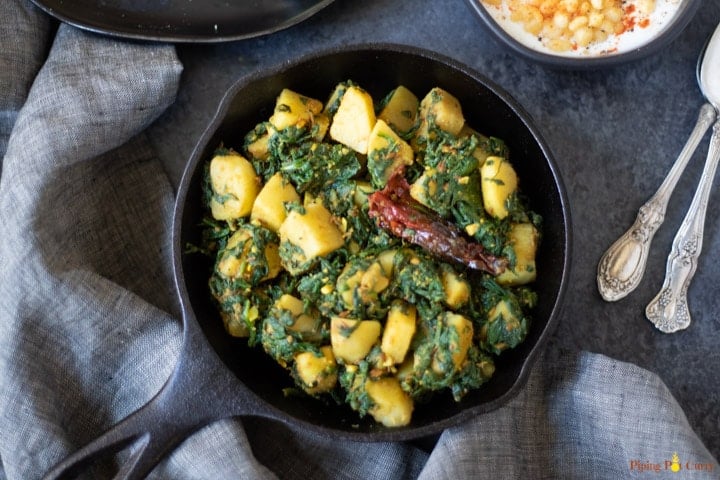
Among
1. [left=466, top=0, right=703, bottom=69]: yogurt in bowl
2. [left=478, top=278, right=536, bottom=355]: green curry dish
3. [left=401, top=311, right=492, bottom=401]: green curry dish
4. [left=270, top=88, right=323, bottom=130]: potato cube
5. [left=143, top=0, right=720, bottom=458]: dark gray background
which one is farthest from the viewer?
[left=143, top=0, right=720, bottom=458]: dark gray background

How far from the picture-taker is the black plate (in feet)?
9.03

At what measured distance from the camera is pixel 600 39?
2719mm

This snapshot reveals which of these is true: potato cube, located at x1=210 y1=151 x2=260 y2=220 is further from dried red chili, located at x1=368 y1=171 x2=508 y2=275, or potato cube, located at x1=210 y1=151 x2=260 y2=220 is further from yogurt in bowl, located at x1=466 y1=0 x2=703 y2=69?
yogurt in bowl, located at x1=466 y1=0 x2=703 y2=69

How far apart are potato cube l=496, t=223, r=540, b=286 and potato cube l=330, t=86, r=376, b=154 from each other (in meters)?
0.55

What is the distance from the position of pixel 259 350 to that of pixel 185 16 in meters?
Result: 1.28

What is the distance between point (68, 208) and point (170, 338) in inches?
23.6

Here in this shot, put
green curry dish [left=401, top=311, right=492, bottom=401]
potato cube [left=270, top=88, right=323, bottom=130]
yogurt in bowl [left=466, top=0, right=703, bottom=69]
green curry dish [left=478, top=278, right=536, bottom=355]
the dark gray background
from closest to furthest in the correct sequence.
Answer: green curry dish [left=401, top=311, right=492, bottom=401]
green curry dish [left=478, top=278, right=536, bottom=355]
potato cube [left=270, top=88, right=323, bottom=130]
yogurt in bowl [left=466, top=0, right=703, bottom=69]
the dark gray background

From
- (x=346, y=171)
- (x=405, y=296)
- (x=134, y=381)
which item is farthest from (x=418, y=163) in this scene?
(x=134, y=381)

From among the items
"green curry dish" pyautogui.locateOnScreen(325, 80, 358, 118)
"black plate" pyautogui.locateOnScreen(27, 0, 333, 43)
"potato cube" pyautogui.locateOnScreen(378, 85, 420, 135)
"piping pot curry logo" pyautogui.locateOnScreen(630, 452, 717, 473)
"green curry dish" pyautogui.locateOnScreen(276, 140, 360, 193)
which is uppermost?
"black plate" pyautogui.locateOnScreen(27, 0, 333, 43)

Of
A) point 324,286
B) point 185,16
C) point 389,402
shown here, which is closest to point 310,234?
point 324,286

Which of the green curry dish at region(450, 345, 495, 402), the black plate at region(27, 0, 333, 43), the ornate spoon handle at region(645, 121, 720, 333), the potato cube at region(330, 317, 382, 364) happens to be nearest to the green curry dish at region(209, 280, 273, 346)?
the potato cube at region(330, 317, 382, 364)

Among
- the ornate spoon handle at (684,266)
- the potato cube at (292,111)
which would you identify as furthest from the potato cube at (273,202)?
the ornate spoon handle at (684,266)

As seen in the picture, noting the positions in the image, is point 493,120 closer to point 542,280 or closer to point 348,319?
point 542,280

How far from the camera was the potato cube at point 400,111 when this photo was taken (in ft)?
8.20
